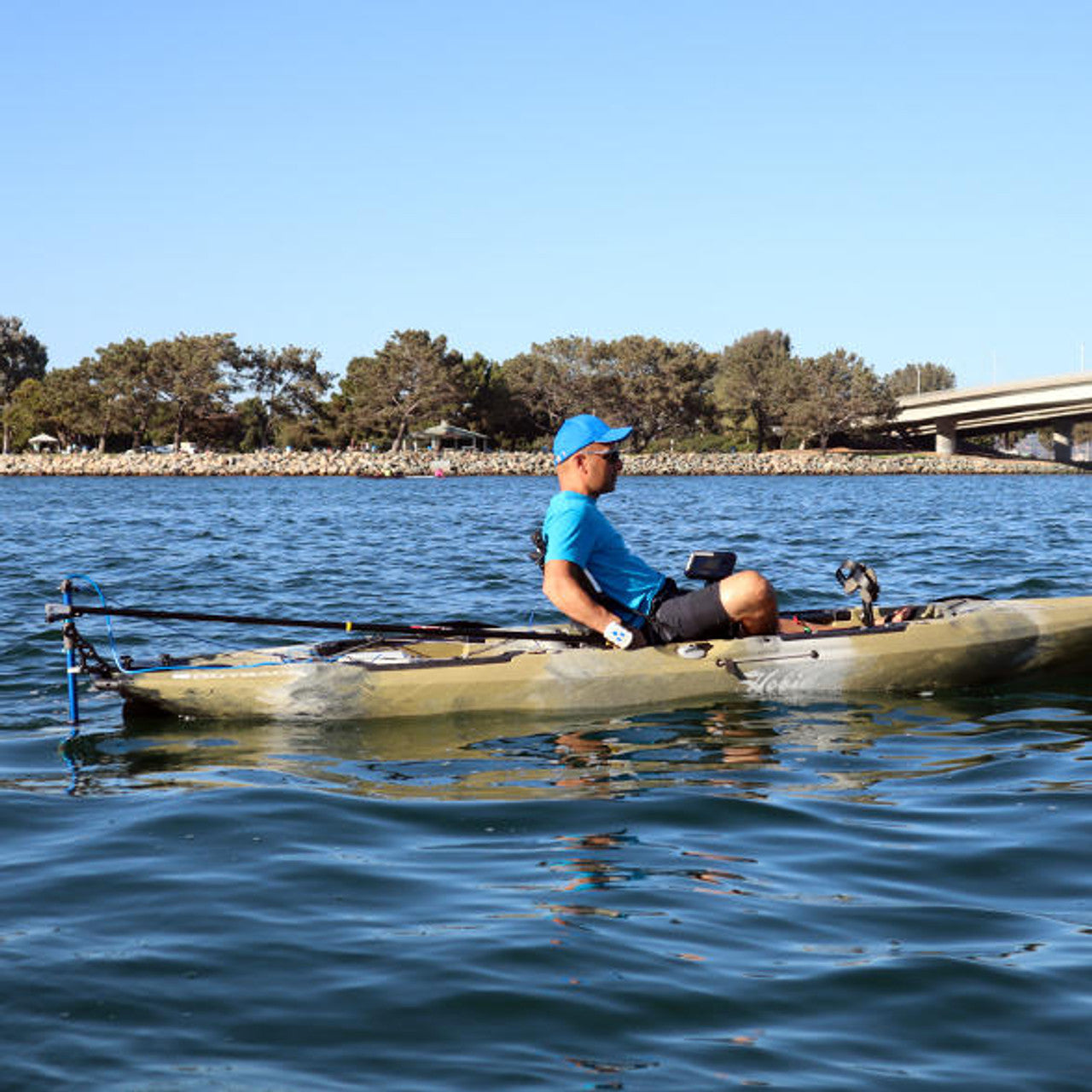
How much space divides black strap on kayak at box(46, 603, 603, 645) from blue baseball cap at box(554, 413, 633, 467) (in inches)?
49.7

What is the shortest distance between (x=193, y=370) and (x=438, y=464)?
2039 centimetres

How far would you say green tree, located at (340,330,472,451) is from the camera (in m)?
96.4

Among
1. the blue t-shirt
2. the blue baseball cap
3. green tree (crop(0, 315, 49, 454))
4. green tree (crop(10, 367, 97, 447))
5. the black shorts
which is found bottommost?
the black shorts

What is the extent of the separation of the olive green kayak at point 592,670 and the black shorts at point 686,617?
3.3 inches

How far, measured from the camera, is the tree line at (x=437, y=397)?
94.9m

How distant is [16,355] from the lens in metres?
135

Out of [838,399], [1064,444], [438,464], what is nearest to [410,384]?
[438,464]

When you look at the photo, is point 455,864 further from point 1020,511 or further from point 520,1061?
point 1020,511

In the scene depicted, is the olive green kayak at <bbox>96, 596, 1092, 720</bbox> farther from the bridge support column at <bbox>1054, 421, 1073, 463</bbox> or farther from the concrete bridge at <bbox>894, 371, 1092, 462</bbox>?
the bridge support column at <bbox>1054, 421, 1073, 463</bbox>

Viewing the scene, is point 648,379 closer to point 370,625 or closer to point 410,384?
point 410,384

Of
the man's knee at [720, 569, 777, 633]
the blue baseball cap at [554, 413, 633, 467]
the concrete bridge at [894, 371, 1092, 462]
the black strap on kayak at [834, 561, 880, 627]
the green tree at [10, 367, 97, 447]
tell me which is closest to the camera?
the blue baseball cap at [554, 413, 633, 467]

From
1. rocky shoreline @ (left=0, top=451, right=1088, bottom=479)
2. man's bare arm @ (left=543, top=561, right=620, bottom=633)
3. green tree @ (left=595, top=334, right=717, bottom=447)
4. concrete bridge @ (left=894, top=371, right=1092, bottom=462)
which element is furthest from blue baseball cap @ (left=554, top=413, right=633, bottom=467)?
green tree @ (left=595, top=334, right=717, bottom=447)

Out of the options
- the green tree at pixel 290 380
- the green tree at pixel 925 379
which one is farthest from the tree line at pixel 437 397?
the green tree at pixel 925 379

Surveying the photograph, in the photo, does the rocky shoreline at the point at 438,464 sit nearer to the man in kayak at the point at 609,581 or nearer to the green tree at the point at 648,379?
the green tree at the point at 648,379
